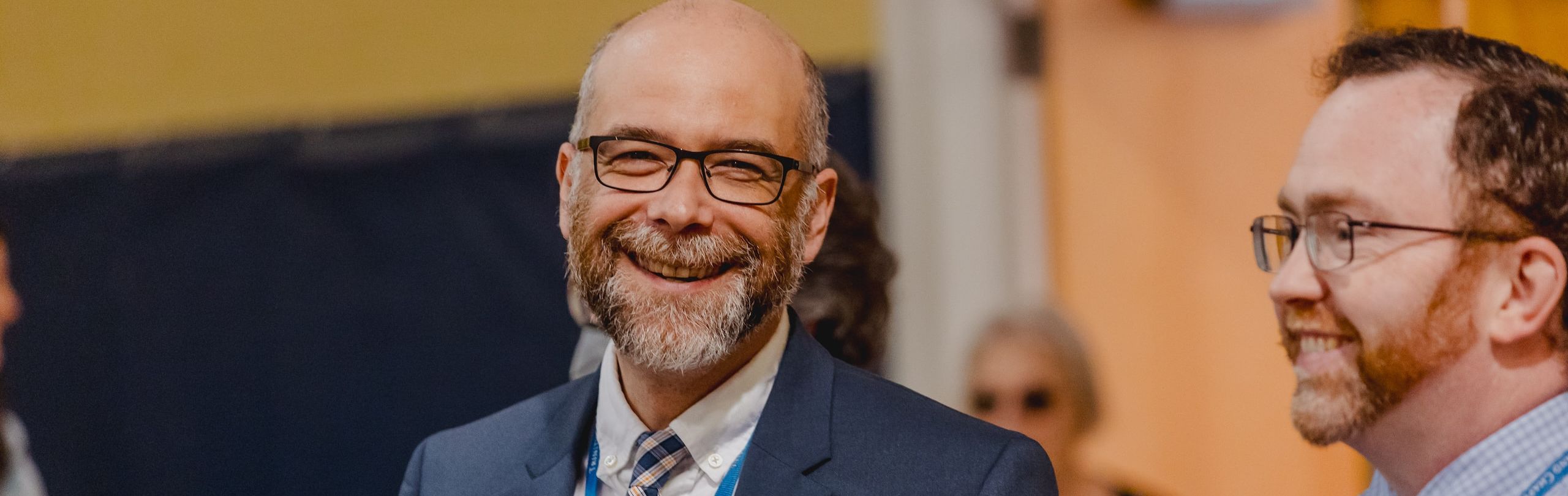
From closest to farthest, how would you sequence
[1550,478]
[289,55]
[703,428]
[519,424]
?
1. [1550,478]
2. [703,428]
3. [519,424]
4. [289,55]

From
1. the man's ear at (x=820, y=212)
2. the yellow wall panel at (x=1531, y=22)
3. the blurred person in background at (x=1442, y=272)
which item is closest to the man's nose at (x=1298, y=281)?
the blurred person in background at (x=1442, y=272)

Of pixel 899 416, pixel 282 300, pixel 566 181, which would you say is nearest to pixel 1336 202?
pixel 899 416

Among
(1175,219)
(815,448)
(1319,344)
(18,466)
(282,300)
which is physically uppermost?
(1319,344)

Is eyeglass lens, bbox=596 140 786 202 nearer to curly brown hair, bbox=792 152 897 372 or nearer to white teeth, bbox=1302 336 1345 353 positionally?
curly brown hair, bbox=792 152 897 372

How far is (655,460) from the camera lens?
4.86 feet

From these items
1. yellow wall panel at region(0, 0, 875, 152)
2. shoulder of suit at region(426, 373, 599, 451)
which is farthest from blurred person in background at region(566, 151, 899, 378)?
yellow wall panel at region(0, 0, 875, 152)

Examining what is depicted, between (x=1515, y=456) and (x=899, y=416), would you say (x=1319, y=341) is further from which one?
(x=899, y=416)

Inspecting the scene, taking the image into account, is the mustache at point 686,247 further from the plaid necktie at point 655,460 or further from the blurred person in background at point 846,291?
the blurred person in background at point 846,291

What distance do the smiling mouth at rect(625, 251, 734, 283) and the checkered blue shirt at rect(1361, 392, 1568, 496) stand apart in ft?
2.85

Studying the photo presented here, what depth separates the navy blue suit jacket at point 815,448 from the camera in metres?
1.43

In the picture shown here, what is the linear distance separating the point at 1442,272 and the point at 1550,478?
26cm

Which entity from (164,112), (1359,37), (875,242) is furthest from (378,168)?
(1359,37)

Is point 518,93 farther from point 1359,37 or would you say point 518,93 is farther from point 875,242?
point 1359,37

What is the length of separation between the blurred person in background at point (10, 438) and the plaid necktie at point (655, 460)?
2.44m
